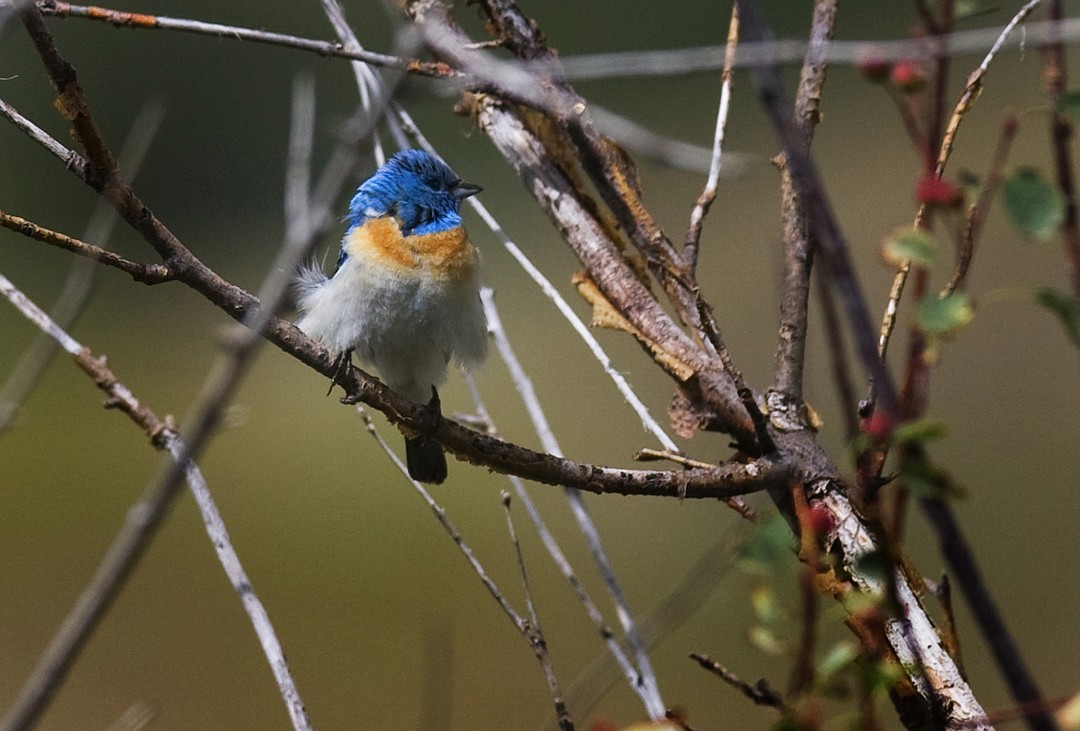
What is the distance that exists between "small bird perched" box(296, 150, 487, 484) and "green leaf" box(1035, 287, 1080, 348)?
4.37 ft

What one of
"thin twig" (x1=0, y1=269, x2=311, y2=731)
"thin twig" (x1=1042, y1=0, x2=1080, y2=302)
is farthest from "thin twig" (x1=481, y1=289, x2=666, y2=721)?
"thin twig" (x1=1042, y1=0, x2=1080, y2=302)

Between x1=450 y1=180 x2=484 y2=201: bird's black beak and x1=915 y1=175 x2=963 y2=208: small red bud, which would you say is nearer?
x1=915 y1=175 x2=963 y2=208: small red bud

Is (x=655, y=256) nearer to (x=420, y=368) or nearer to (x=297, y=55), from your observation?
(x=420, y=368)

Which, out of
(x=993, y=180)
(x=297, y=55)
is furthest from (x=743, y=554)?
(x=297, y=55)

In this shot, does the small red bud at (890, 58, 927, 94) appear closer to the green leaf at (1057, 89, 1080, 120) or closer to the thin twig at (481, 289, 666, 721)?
the green leaf at (1057, 89, 1080, 120)

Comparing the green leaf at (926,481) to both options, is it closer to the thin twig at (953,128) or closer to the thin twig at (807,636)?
the thin twig at (807,636)

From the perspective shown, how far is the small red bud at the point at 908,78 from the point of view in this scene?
0.67 m

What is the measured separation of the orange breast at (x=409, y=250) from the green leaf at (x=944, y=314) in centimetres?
143

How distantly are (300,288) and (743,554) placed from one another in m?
1.64

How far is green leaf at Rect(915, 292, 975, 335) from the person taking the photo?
1.80 feet

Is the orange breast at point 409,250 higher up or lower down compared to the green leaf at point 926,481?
higher up

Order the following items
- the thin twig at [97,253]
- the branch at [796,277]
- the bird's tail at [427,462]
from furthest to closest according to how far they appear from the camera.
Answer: the bird's tail at [427,462] → the branch at [796,277] → the thin twig at [97,253]

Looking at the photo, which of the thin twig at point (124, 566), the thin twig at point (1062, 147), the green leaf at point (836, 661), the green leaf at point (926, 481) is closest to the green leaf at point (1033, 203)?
the thin twig at point (1062, 147)

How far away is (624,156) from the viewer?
64.8 inches
